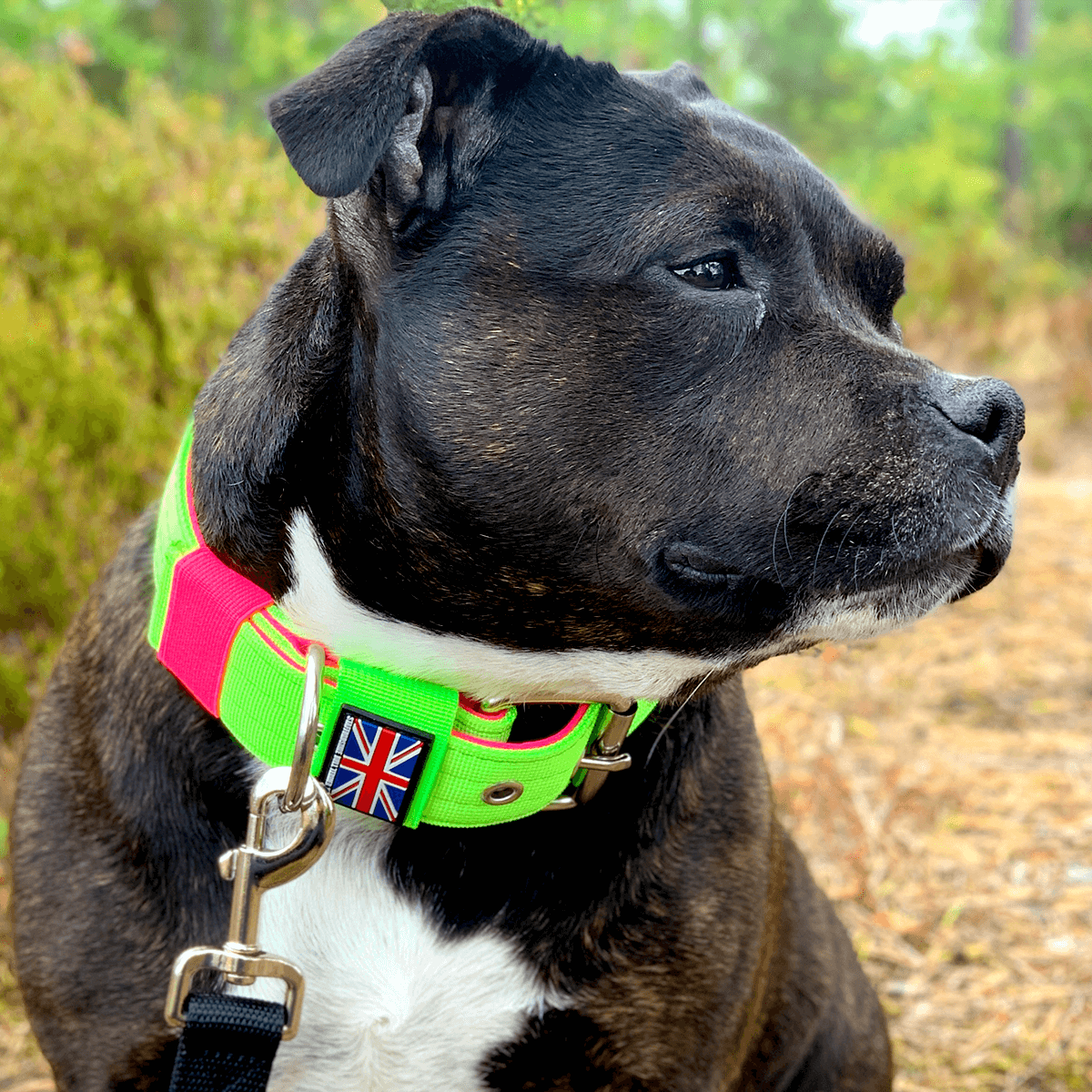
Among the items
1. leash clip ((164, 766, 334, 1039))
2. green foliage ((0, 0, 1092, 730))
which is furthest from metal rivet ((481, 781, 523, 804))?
green foliage ((0, 0, 1092, 730))

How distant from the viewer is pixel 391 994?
6.25ft

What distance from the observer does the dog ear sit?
1580 millimetres

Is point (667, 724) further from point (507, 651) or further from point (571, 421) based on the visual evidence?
point (571, 421)

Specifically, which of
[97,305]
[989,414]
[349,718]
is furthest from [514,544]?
[97,305]

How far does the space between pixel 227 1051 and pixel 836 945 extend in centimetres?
148

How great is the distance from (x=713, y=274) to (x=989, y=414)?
0.46m

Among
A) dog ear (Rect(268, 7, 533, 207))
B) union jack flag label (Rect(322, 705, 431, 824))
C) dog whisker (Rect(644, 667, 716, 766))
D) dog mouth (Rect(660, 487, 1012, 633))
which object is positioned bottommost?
dog whisker (Rect(644, 667, 716, 766))

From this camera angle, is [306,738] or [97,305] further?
[97,305]

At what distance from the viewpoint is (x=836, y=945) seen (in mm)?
2670

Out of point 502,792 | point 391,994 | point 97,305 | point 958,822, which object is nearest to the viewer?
point 502,792

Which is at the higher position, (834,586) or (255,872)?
(834,586)

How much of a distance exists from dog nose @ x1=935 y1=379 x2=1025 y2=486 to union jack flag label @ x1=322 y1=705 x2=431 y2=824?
0.92 metres

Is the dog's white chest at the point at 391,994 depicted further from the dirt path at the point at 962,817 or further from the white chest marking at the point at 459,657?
the dirt path at the point at 962,817

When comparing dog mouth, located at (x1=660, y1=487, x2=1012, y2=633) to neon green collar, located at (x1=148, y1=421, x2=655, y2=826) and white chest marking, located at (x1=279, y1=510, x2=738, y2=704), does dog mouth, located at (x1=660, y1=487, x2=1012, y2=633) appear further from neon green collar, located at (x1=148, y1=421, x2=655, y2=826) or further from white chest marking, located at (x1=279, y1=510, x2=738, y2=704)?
neon green collar, located at (x1=148, y1=421, x2=655, y2=826)
